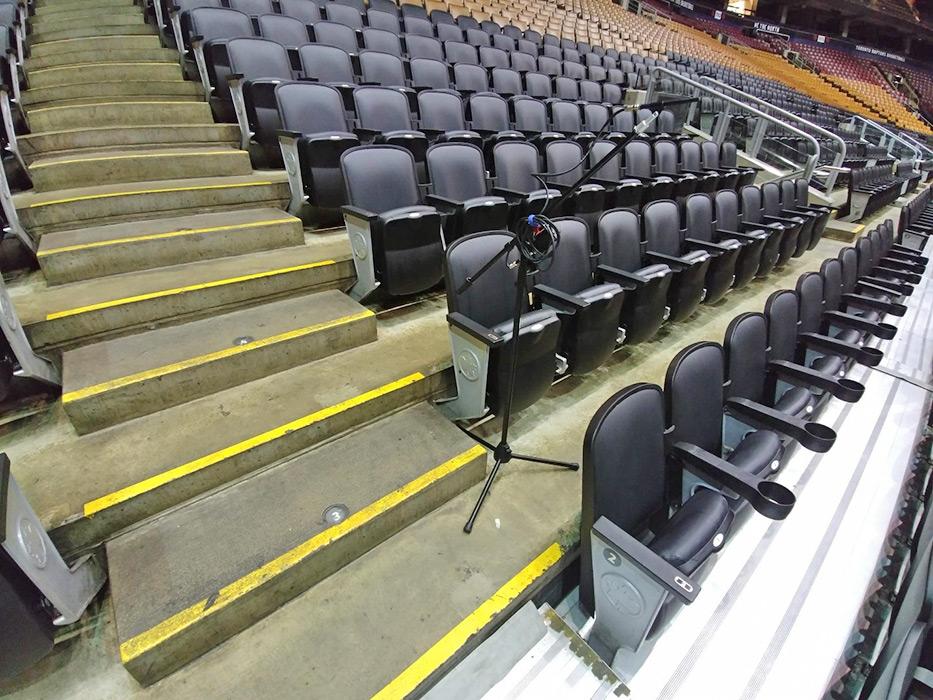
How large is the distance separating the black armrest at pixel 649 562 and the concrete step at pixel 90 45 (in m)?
2.54

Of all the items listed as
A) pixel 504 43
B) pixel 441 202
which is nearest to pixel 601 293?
pixel 441 202

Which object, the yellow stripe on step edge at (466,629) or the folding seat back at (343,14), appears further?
the folding seat back at (343,14)

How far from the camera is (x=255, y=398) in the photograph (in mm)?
821

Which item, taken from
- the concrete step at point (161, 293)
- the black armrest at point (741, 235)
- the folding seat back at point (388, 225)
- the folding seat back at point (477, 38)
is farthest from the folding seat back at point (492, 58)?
the concrete step at point (161, 293)

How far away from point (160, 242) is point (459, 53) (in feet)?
7.18

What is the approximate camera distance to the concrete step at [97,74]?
158 cm

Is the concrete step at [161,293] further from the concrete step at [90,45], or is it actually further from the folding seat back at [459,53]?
the folding seat back at [459,53]

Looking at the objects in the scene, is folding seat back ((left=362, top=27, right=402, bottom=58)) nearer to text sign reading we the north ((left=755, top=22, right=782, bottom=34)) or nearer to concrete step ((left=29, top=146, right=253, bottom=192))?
concrete step ((left=29, top=146, right=253, bottom=192))

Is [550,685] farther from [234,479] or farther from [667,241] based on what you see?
[667,241]

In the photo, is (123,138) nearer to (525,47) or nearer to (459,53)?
(459,53)

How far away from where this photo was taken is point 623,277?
1.04 meters

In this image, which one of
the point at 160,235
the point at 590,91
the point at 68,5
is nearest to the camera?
the point at 160,235

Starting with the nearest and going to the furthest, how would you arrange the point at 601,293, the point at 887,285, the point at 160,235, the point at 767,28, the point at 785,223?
the point at 601,293, the point at 160,235, the point at 887,285, the point at 785,223, the point at 767,28

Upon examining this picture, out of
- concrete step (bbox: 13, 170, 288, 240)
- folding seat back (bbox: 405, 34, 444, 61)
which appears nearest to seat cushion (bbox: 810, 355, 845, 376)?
concrete step (bbox: 13, 170, 288, 240)
